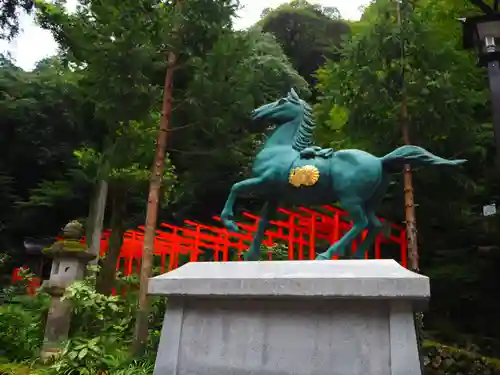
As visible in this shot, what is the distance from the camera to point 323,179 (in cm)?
457

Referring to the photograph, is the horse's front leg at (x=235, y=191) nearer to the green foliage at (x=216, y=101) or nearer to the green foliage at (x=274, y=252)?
the green foliage at (x=216, y=101)

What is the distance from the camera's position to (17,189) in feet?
54.3

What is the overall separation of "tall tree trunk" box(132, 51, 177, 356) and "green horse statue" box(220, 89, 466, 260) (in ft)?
7.82

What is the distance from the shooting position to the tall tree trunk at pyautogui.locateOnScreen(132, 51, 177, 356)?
632 cm

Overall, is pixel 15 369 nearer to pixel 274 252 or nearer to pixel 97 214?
pixel 274 252

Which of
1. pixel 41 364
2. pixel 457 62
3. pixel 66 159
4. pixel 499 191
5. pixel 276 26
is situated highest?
pixel 276 26

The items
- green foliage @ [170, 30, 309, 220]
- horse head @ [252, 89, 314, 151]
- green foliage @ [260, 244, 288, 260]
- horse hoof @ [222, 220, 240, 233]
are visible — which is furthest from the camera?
green foliage @ [260, 244, 288, 260]

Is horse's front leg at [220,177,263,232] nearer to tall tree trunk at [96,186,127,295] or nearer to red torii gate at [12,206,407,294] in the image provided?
red torii gate at [12,206,407,294]

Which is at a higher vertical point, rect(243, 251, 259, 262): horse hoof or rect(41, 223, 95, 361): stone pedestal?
rect(243, 251, 259, 262): horse hoof

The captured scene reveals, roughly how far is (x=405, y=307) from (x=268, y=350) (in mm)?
923

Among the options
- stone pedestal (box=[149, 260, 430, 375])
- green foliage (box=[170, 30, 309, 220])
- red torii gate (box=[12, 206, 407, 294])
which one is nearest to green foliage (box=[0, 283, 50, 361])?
red torii gate (box=[12, 206, 407, 294])

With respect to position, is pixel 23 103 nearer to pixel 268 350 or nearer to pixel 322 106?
pixel 322 106

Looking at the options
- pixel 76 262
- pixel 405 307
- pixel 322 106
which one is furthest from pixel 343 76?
pixel 405 307

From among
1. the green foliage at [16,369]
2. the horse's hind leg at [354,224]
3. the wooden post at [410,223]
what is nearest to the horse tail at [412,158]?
the horse's hind leg at [354,224]
